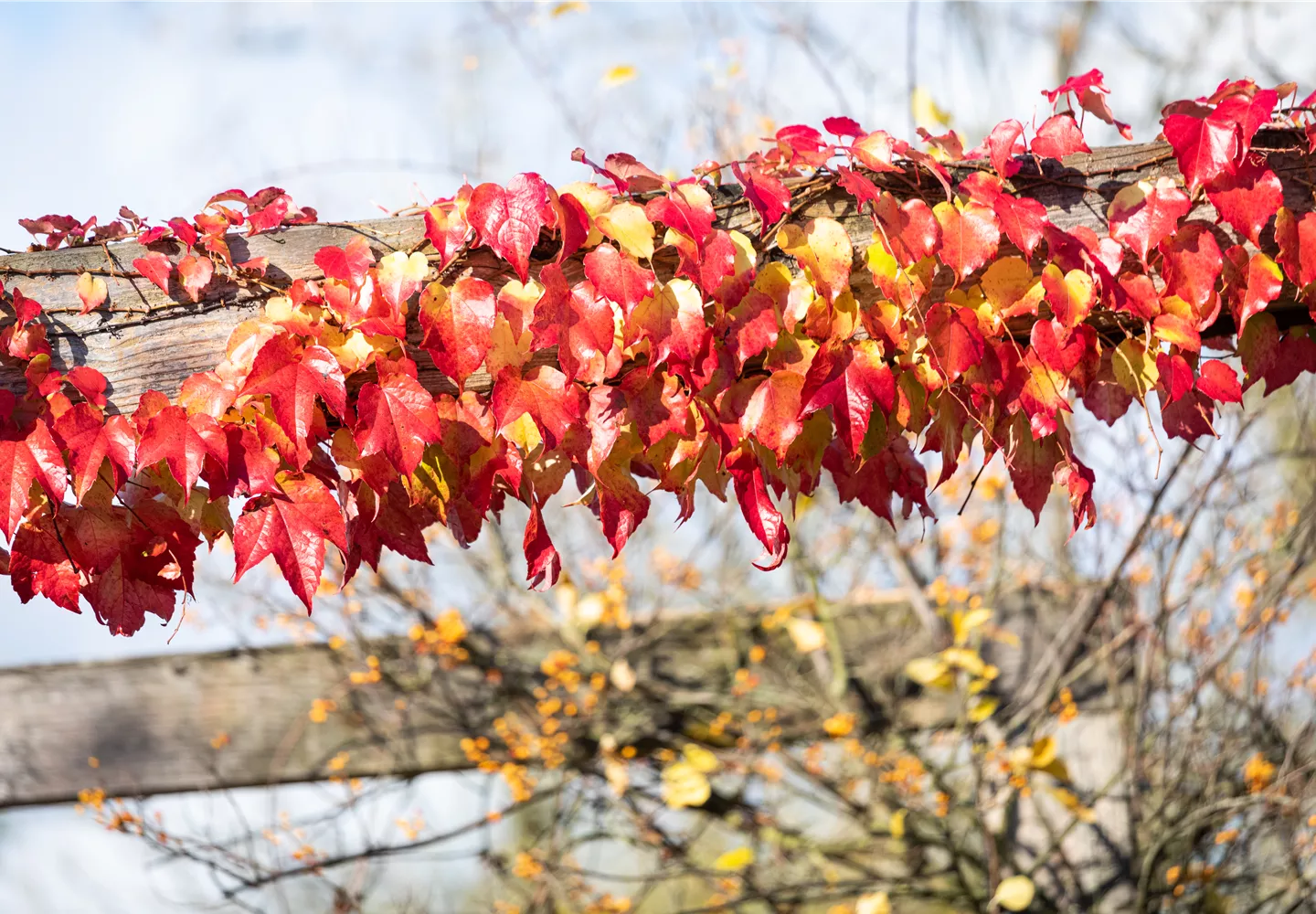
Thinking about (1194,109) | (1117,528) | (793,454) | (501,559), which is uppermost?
(501,559)

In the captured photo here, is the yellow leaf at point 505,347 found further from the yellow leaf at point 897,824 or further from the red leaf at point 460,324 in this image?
the yellow leaf at point 897,824

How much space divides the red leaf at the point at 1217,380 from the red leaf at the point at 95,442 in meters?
1.23

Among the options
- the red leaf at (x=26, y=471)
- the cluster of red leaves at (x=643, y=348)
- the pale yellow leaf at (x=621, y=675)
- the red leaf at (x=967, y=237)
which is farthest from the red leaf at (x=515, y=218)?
the pale yellow leaf at (x=621, y=675)

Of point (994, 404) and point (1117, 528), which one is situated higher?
point (1117, 528)

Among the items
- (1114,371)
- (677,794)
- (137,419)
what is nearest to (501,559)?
(677,794)

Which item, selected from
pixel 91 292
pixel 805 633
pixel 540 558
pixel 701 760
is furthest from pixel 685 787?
pixel 91 292

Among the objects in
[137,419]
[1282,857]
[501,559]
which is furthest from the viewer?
[501,559]

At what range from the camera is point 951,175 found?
4.11 ft

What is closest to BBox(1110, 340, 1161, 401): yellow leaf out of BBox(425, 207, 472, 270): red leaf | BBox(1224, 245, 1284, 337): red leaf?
BBox(1224, 245, 1284, 337): red leaf

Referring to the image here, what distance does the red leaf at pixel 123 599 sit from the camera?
1306mm

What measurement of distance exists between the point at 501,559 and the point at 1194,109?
258cm

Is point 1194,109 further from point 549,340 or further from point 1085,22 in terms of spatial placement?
point 1085,22

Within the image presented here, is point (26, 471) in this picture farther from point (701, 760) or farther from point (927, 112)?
point (927, 112)

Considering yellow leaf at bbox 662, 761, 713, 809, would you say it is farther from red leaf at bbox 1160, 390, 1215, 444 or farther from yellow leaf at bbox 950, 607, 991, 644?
red leaf at bbox 1160, 390, 1215, 444
